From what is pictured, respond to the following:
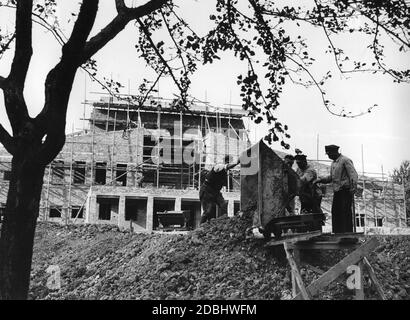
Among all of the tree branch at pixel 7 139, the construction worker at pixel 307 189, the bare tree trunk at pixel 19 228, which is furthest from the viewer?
the construction worker at pixel 307 189

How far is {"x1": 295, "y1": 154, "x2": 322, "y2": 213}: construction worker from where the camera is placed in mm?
Answer: 9375

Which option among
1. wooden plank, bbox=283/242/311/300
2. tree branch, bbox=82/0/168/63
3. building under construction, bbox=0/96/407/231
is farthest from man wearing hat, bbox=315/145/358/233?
building under construction, bbox=0/96/407/231

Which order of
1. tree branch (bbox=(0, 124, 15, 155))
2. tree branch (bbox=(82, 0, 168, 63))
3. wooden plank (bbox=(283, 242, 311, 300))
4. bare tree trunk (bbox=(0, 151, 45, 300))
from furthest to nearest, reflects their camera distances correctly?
wooden plank (bbox=(283, 242, 311, 300)) < tree branch (bbox=(82, 0, 168, 63)) < tree branch (bbox=(0, 124, 15, 155)) < bare tree trunk (bbox=(0, 151, 45, 300))

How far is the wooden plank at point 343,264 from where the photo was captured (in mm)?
7117

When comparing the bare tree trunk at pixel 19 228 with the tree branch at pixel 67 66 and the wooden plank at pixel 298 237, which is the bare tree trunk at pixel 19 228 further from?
the wooden plank at pixel 298 237

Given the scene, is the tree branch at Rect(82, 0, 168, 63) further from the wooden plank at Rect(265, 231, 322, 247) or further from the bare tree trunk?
the wooden plank at Rect(265, 231, 322, 247)

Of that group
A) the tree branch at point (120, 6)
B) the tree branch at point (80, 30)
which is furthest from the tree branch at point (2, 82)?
the tree branch at point (120, 6)

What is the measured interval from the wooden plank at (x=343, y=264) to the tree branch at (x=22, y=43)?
16.1ft

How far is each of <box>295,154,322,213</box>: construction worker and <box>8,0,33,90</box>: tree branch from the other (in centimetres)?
544

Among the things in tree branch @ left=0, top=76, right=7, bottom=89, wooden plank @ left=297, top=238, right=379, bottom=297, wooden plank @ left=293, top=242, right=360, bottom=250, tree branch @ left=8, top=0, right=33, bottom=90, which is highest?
tree branch @ left=8, top=0, right=33, bottom=90
